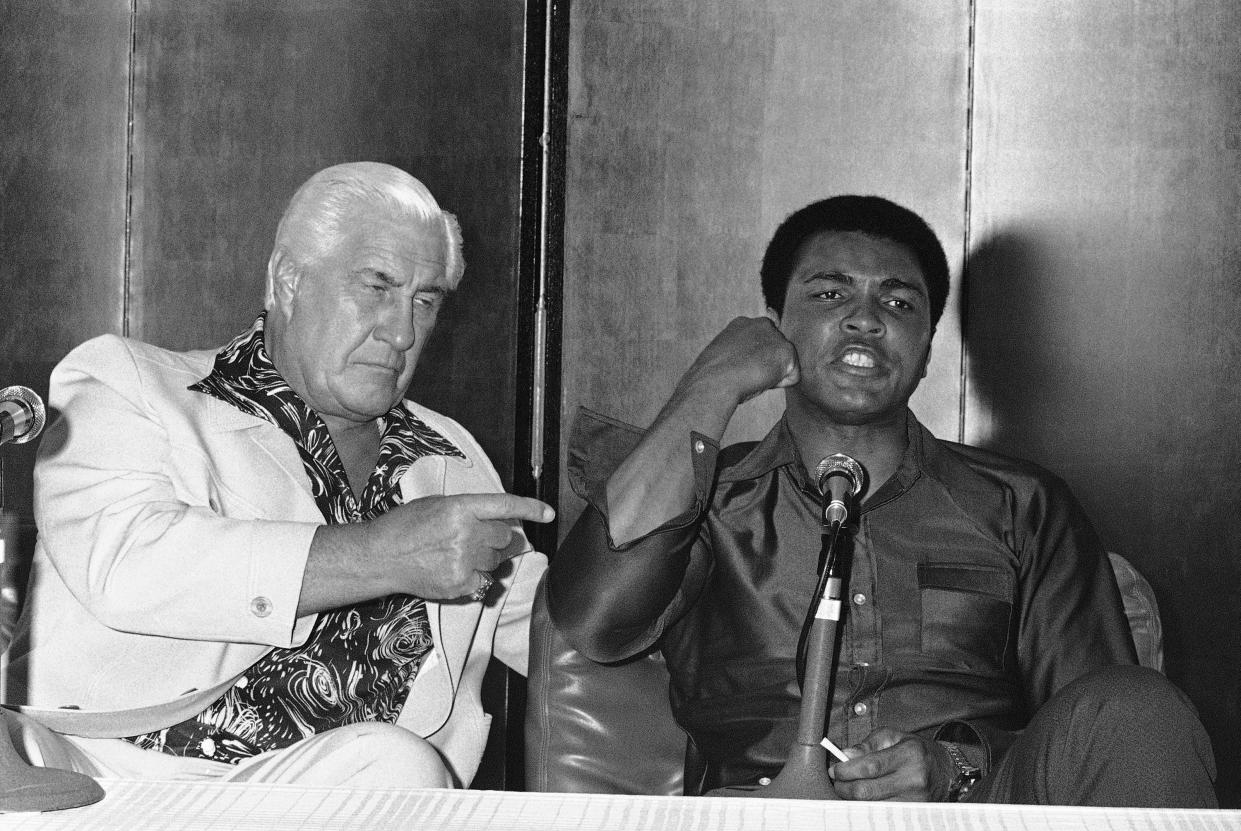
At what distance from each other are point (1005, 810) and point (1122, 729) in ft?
1.56

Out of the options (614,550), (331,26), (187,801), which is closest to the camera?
(187,801)

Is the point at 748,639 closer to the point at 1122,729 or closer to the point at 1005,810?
the point at 1122,729

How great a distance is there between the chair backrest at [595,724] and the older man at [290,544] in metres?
0.15

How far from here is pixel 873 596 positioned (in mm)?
2215

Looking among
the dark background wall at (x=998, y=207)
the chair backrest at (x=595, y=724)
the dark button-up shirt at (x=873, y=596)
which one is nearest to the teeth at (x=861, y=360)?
the dark button-up shirt at (x=873, y=596)

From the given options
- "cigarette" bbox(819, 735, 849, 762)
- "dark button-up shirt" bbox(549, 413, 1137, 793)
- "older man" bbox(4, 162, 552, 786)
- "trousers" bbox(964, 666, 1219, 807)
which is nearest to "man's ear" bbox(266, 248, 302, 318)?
"older man" bbox(4, 162, 552, 786)

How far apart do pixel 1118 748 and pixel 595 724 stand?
78cm

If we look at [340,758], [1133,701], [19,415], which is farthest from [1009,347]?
[19,415]

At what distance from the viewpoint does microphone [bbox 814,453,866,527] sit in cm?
160

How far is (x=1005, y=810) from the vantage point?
1170 mm

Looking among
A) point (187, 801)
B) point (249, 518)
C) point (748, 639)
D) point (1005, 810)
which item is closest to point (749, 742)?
point (748, 639)

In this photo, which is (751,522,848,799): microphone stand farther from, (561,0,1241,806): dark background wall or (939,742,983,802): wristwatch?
(561,0,1241,806): dark background wall

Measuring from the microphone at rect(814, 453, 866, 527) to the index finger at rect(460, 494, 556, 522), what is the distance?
35 centimetres

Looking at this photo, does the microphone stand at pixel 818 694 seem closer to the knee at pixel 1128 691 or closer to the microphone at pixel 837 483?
the microphone at pixel 837 483
